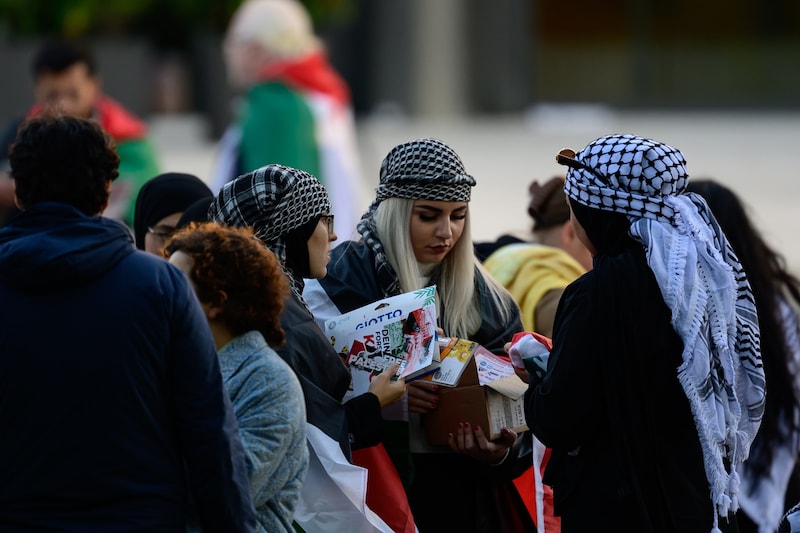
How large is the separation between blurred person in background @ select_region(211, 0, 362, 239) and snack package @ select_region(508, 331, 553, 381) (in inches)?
156

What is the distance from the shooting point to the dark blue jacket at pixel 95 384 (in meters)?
2.72

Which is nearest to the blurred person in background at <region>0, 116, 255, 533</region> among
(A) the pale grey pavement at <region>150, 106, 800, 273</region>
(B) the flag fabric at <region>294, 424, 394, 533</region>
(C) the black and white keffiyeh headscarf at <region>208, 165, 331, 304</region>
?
(B) the flag fabric at <region>294, 424, 394, 533</region>

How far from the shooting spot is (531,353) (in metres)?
3.52

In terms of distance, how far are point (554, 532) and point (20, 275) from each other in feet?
6.14

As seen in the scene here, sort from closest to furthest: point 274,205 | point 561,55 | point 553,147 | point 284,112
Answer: point 274,205, point 284,112, point 553,147, point 561,55

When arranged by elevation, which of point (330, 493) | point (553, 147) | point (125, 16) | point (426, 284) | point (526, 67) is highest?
point (426, 284)

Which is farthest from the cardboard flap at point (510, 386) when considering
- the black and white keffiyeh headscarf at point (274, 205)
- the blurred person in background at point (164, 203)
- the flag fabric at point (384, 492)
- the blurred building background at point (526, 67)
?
the blurred building background at point (526, 67)

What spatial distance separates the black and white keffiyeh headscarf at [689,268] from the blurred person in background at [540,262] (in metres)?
1.02

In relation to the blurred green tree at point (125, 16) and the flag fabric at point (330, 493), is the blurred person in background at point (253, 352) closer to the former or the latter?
the flag fabric at point (330, 493)

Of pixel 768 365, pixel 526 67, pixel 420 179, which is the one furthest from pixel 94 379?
pixel 526 67

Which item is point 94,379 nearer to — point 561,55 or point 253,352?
point 253,352

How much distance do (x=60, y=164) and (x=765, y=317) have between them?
2.58 meters

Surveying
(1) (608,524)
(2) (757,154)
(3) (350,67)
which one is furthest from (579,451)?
(3) (350,67)

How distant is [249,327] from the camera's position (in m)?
3.05
